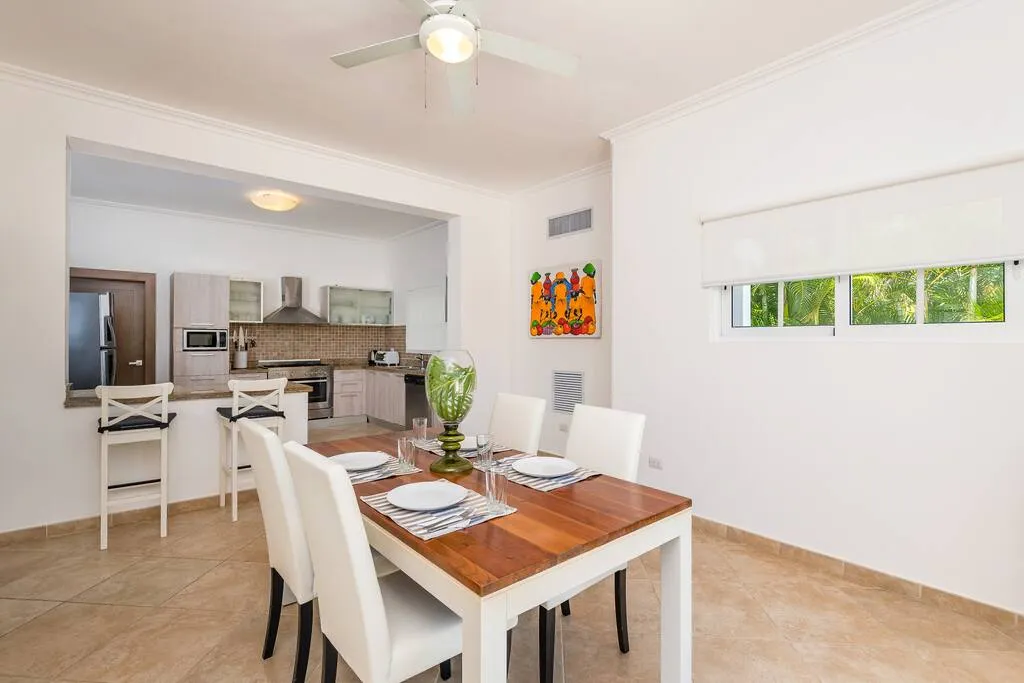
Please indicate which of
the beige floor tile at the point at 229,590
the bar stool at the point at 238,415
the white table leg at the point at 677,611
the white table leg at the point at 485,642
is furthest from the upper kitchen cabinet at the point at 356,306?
the white table leg at the point at 485,642

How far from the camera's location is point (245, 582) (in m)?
2.35

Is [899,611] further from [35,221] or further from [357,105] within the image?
[35,221]

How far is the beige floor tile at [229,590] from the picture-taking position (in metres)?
2.15

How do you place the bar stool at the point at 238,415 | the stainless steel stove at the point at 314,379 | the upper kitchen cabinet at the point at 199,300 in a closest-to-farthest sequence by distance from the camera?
the bar stool at the point at 238,415 → the upper kitchen cabinet at the point at 199,300 → the stainless steel stove at the point at 314,379

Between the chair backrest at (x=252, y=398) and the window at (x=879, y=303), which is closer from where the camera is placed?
the window at (x=879, y=303)

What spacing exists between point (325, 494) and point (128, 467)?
9.47 ft

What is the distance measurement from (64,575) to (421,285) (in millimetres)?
4663

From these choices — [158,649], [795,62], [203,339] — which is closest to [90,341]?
[203,339]

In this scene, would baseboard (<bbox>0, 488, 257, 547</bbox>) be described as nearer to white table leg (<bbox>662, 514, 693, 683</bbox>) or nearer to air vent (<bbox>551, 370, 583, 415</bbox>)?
air vent (<bbox>551, 370, 583, 415</bbox>)

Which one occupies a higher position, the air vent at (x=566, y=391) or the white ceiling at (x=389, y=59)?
the white ceiling at (x=389, y=59)

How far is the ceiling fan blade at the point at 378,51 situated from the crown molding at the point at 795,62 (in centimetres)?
176

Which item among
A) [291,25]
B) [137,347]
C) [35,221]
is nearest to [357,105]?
[291,25]

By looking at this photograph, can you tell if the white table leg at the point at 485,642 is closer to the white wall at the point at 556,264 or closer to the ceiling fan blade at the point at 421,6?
the ceiling fan blade at the point at 421,6

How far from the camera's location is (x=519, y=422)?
2473mm
